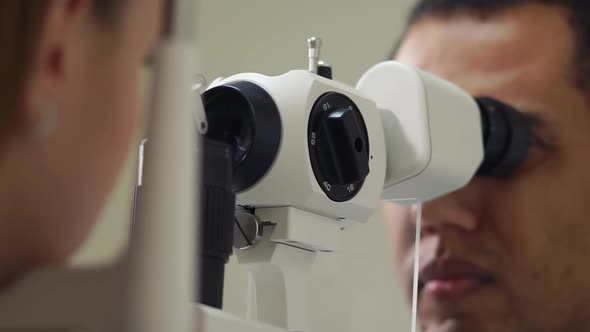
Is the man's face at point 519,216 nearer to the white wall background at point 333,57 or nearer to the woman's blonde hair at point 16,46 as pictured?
the white wall background at point 333,57

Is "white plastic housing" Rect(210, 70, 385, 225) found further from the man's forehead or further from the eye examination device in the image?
the man's forehead

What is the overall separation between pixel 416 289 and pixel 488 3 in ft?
0.88

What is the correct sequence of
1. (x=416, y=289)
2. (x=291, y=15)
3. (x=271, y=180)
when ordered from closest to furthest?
(x=271, y=180) → (x=416, y=289) → (x=291, y=15)

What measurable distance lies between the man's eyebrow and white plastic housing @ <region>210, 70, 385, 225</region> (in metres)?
0.22

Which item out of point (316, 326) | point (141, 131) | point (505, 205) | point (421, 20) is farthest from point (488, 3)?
point (141, 131)

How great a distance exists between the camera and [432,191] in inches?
26.2

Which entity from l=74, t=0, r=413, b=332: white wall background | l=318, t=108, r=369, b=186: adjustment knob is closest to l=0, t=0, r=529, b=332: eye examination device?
l=318, t=108, r=369, b=186: adjustment knob

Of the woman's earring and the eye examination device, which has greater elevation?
the woman's earring

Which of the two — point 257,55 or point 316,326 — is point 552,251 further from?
point 257,55

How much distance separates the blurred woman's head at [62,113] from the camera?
0.70 ft

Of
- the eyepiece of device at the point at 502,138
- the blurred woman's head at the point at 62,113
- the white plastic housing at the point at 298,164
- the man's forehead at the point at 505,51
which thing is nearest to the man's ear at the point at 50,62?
the blurred woman's head at the point at 62,113

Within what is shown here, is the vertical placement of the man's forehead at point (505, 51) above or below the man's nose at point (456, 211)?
above

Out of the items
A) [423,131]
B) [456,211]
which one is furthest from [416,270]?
[423,131]

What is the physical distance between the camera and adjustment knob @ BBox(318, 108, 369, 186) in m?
0.55
